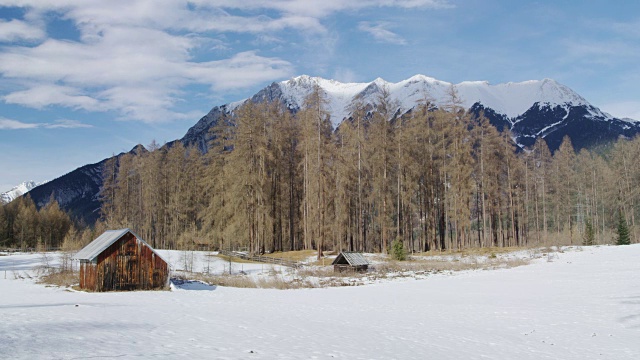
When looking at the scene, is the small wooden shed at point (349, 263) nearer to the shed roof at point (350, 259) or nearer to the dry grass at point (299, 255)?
the shed roof at point (350, 259)

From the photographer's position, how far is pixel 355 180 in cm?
4628

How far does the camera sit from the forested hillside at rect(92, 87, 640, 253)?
43.6 metres

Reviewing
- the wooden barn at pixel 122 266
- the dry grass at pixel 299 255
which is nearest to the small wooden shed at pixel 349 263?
the dry grass at pixel 299 255

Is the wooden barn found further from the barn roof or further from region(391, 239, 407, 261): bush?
region(391, 239, 407, 261): bush

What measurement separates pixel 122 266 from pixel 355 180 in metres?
24.3

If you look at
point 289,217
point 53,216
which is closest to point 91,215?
point 53,216

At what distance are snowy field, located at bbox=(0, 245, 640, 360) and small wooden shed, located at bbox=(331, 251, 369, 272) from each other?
7681 mm

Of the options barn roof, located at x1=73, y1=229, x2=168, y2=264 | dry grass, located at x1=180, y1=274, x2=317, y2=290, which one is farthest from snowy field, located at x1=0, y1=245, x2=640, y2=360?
barn roof, located at x1=73, y1=229, x2=168, y2=264

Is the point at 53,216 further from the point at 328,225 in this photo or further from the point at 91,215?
the point at 91,215

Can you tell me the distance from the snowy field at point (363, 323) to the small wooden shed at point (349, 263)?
7.68m

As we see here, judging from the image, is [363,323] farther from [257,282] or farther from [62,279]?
[62,279]

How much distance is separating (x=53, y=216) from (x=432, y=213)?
7525 centimetres

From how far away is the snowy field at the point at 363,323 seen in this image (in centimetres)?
1066

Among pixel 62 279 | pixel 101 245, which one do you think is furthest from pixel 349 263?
pixel 62 279
